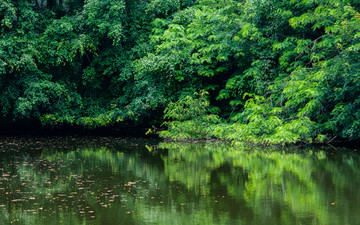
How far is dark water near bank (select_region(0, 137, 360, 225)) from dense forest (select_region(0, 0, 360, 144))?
9.59 ft

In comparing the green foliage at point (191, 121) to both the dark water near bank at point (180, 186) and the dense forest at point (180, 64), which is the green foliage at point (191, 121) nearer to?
the dense forest at point (180, 64)

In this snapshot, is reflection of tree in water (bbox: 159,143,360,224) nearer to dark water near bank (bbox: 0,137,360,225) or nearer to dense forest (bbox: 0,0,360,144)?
dark water near bank (bbox: 0,137,360,225)

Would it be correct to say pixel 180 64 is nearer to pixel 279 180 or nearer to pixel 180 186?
pixel 279 180

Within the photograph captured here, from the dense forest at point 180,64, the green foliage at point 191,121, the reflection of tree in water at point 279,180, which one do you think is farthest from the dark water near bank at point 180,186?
the green foliage at point 191,121

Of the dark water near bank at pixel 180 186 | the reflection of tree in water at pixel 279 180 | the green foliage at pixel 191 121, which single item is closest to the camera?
the dark water near bank at pixel 180 186

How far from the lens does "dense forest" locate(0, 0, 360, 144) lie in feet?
58.0

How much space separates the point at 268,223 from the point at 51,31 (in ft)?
61.4

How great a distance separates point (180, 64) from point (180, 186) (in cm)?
1301

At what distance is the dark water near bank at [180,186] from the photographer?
23.3 feet

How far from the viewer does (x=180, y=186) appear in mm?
9602

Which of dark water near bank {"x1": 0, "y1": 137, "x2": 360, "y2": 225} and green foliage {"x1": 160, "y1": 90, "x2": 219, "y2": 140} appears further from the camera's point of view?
green foliage {"x1": 160, "y1": 90, "x2": 219, "y2": 140}

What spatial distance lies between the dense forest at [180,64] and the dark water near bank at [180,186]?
2924 millimetres

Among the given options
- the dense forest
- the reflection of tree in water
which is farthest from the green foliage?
the reflection of tree in water

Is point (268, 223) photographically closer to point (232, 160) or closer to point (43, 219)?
point (43, 219)
